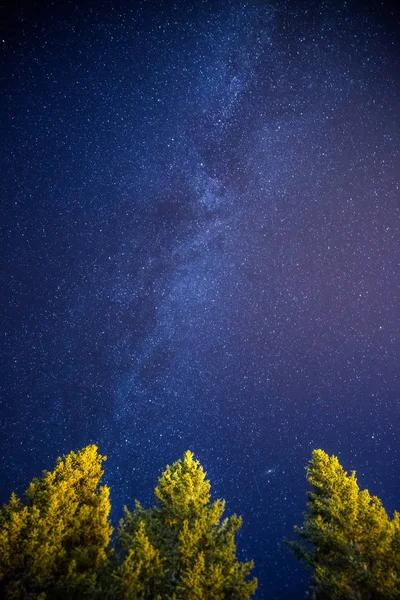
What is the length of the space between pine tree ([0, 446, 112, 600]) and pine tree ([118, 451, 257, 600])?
115 cm

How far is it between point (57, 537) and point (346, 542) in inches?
367

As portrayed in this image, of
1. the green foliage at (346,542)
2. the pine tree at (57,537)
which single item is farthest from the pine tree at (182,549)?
the green foliage at (346,542)

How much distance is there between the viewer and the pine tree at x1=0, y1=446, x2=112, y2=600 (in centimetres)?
911

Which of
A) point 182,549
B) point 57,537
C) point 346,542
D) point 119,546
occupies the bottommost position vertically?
point 346,542

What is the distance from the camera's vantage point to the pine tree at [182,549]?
861 cm

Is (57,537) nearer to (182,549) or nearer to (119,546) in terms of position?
(119,546)

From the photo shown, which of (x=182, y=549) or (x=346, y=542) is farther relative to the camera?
(x=346, y=542)

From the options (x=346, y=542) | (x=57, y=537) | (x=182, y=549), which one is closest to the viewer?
(x=182, y=549)

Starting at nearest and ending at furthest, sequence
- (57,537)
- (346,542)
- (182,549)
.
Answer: (182,549)
(346,542)
(57,537)

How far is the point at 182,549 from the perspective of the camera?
9.32 m

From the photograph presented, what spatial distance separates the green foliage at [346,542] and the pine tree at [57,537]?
6.90 metres

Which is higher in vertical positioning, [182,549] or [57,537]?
[57,537]

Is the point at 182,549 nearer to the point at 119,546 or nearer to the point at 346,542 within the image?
the point at 119,546

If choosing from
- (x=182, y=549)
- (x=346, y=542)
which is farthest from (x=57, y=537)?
(x=346, y=542)
